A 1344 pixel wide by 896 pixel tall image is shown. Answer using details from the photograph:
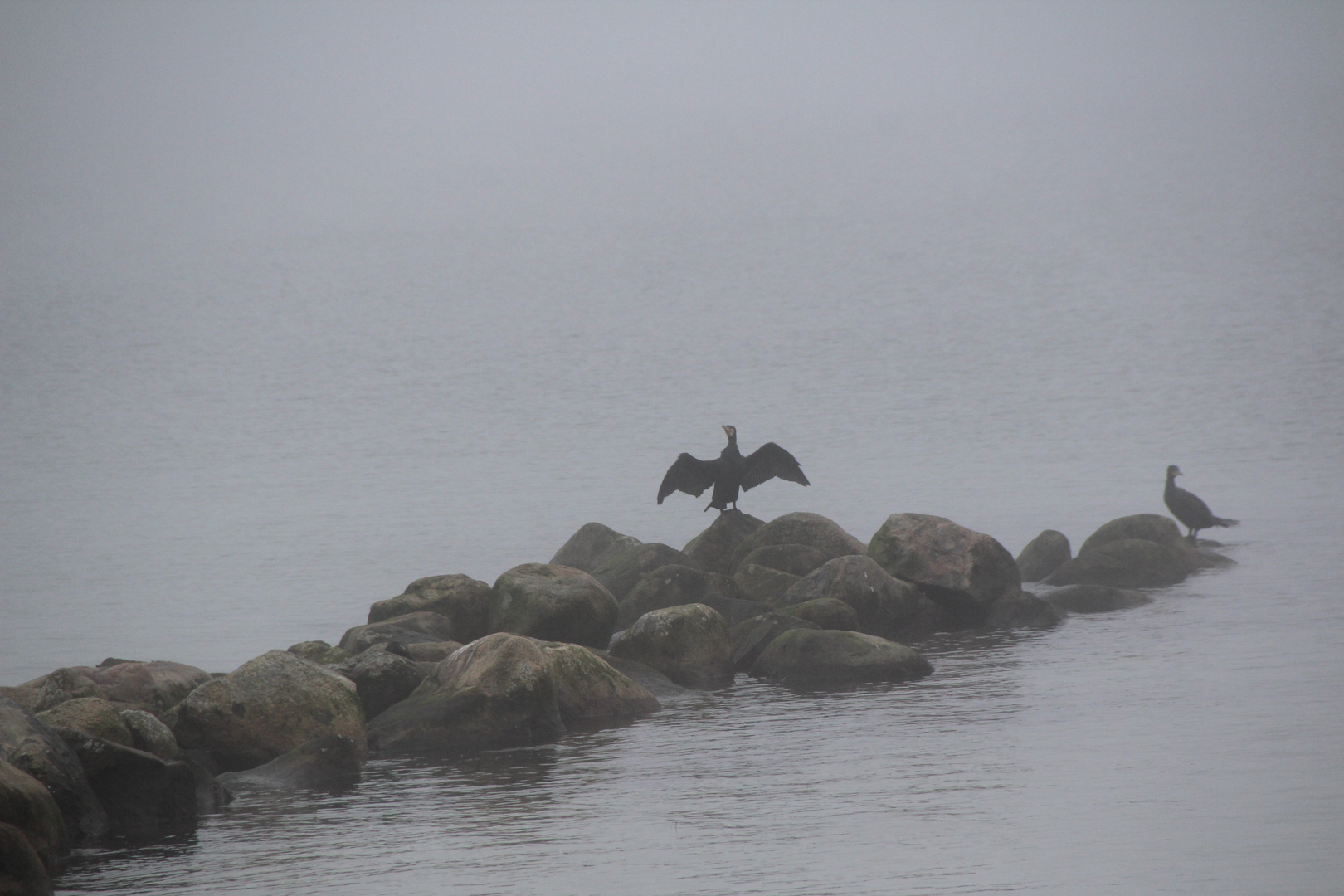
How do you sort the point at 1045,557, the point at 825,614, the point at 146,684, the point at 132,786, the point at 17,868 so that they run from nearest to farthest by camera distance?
the point at 17,868
the point at 132,786
the point at 146,684
the point at 825,614
the point at 1045,557

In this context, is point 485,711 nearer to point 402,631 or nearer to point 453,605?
point 402,631

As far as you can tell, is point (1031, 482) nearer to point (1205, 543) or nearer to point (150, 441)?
point (1205, 543)

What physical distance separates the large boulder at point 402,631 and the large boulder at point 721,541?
15.0 feet

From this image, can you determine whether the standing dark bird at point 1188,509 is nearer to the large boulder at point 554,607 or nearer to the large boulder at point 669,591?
the large boulder at point 669,591

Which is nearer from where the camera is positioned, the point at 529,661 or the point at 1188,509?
→ the point at 529,661

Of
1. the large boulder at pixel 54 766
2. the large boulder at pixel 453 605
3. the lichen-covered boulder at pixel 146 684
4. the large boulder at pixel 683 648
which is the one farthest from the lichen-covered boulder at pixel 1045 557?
the large boulder at pixel 54 766

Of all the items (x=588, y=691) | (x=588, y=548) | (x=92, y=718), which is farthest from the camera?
(x=588, y=548)

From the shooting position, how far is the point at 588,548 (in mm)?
21375

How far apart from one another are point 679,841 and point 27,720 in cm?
484

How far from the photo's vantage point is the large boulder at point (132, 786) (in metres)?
10.5

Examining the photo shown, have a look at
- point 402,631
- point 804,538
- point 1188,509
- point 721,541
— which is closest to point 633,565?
point 721,541

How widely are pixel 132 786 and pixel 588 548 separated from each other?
440 inches

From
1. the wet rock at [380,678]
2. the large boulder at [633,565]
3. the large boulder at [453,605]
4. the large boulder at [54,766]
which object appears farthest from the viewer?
the large boulder at [633,565]

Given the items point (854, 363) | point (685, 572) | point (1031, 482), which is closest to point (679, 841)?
point (685, 572)
